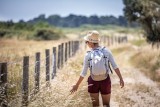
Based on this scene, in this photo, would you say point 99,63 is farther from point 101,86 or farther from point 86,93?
point 86,93

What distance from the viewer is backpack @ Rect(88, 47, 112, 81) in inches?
325

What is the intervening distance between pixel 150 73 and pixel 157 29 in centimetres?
825

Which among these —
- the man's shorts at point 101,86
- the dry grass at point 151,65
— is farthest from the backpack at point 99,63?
the dry grass at point 151,65

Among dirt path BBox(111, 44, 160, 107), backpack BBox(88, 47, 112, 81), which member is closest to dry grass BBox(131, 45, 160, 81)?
dirt path BBox(111, 44, 160, 107)

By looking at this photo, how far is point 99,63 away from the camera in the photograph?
8.24 metres

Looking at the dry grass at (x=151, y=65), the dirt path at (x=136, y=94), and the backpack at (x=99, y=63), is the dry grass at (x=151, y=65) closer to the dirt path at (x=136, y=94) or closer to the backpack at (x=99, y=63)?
the dirt path at (x=136, y=94)

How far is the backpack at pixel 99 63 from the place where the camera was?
8258 millimetres

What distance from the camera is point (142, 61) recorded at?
24984mm

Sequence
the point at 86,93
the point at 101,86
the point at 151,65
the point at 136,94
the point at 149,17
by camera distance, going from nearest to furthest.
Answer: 1. the point at 101,86
2. the point at 86,93
3. the point at 136,94
4. the point at 151,65
5. the point at 149,17

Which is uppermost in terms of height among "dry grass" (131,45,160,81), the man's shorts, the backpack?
the backpack

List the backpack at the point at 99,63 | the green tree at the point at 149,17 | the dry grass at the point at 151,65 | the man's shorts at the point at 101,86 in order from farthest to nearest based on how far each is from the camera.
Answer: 1. the green tree at the point at 149,17
2. the dry grass at the point at 151,65
3. the man's shorts at the point at 101,86
4. the backpack at the point at 99,63

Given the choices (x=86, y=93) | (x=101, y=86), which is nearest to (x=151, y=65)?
(x=86, y=93)

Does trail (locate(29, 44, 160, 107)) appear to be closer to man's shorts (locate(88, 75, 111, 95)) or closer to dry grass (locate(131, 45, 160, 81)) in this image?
man's shorts (locate(88, 75, 111, 95))

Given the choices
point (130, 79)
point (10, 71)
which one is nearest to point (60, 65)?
point (130, 79)
